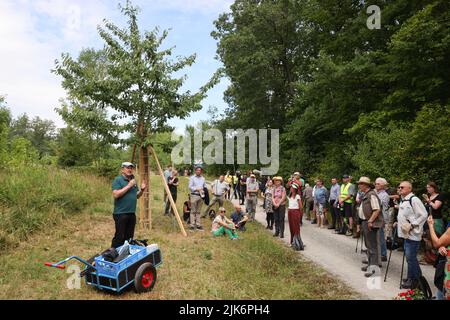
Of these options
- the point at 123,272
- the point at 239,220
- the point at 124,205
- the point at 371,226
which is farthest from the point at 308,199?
the point at 123,272

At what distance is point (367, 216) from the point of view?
7.50 m

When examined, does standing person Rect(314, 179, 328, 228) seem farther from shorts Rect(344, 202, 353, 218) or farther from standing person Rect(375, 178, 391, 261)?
standing person Rect(375, 178, 391, 261)

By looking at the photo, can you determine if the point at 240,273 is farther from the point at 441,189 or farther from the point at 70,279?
the point at 441,189

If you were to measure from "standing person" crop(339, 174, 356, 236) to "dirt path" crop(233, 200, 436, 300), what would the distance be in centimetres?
46

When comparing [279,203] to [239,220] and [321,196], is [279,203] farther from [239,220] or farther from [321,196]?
[321,196]

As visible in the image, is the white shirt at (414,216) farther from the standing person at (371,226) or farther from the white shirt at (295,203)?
the white shirt at (295,203)

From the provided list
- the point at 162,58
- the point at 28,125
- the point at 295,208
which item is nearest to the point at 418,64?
the point at 295,208

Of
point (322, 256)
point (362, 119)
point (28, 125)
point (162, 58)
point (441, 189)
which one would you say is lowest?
point (322, 256)

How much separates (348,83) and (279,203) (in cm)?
912

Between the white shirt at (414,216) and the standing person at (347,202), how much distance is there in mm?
5142

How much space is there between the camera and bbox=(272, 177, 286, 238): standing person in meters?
11.3

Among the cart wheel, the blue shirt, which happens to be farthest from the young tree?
the cart wheel

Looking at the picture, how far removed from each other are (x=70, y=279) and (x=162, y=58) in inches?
285
